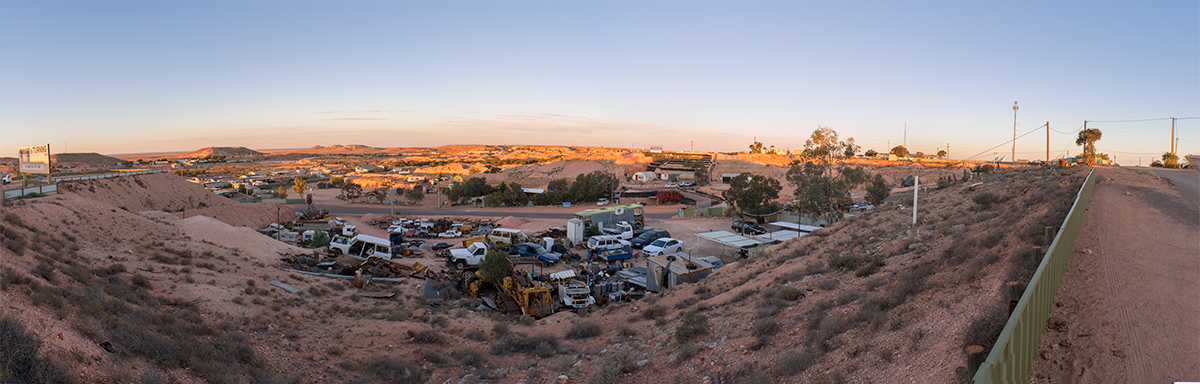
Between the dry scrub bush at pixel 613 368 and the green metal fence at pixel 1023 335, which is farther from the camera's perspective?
the dry scrub bush at pixel 613 368

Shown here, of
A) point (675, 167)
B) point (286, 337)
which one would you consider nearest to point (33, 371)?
point (286, 337)

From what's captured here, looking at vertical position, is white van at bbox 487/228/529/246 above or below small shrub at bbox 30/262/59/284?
below

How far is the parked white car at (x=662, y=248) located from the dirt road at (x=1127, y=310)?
19697mm

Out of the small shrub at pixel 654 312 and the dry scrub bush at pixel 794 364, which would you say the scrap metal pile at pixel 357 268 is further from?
the dry scrub bush at pixel 794 364

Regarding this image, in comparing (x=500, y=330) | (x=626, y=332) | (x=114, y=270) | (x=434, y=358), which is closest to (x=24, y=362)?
(x=434, y=358)

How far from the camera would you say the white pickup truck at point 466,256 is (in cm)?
2609

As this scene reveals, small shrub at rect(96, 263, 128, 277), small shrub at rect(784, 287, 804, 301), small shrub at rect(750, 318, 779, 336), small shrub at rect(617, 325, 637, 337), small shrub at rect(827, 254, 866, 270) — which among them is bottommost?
small shrub at rect(617, 325, 637, 337)

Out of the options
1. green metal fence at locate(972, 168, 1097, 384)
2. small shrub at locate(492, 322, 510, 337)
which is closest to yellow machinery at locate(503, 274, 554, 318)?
small shrub at locate(492, 322, 510, 337)

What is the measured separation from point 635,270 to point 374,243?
1380cm

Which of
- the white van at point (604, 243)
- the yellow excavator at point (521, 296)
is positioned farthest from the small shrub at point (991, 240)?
the white van at point (604, 243)

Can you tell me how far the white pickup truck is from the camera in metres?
26.1

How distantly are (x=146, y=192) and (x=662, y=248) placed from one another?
50.0 m

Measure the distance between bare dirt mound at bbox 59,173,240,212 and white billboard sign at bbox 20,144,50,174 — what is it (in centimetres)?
870

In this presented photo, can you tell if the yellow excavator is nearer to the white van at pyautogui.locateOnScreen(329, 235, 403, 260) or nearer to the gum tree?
the white van at pyautogui.locateOnScreen(329, 235, 403, 260)
